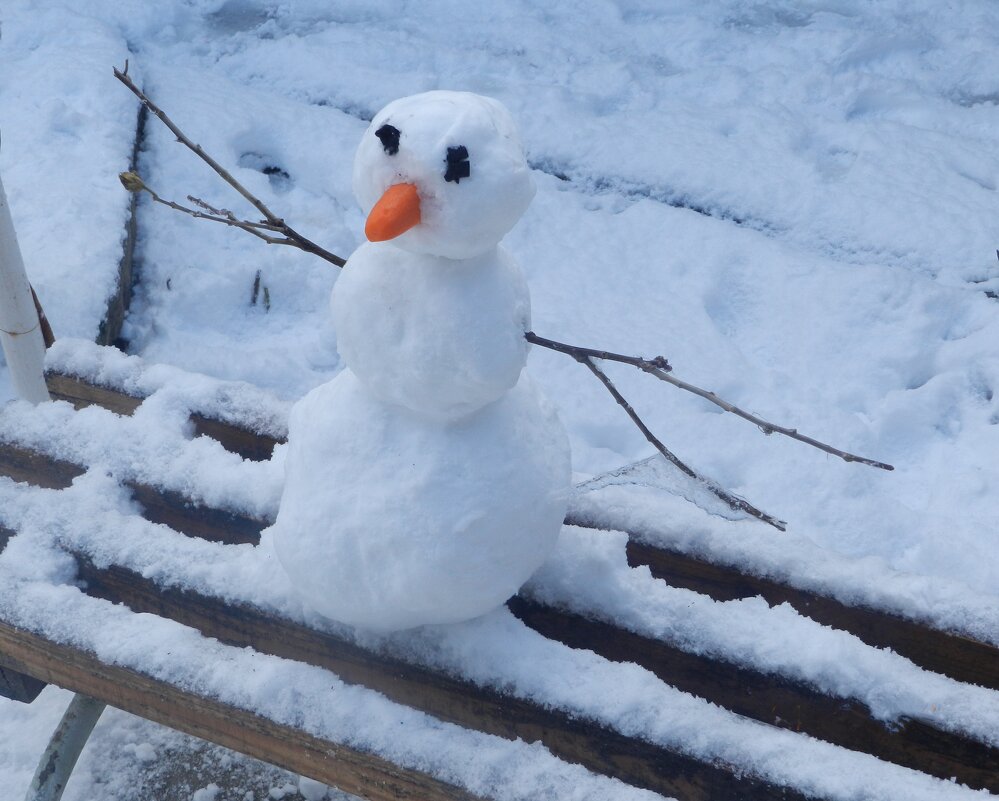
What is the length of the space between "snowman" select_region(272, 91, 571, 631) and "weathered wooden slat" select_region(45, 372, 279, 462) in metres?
0.27

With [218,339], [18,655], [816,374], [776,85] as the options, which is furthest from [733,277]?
[18,655]

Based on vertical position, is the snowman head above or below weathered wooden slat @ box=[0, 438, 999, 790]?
above

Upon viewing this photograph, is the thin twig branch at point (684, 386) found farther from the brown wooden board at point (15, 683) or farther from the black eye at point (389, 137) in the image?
the brown wooden board at point (15, 683)

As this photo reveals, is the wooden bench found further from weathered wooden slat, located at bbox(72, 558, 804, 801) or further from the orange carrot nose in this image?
the orange carrot nose

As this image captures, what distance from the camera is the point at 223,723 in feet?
3.69

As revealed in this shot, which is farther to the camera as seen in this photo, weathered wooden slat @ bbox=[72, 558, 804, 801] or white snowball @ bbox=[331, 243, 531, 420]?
weathered wooden slat @ bbox=[72, 558, 804, 801]

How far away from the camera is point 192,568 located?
4.00 feet

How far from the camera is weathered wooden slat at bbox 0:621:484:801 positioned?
3.52 ft

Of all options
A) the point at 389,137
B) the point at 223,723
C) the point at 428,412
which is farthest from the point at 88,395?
the point at 389,137

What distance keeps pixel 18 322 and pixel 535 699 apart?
4.00 ft

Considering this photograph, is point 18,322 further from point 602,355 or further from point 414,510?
point 602,355

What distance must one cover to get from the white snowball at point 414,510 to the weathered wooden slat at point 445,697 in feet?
0.26

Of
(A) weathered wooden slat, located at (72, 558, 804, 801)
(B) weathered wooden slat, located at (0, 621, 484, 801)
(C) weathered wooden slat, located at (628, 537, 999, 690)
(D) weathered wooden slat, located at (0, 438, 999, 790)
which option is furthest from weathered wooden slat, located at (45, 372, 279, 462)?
(C) weathered wooden slat, located at (628, 537, 999, 690)

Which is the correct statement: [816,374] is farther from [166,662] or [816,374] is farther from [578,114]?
Answer: [166,662]
